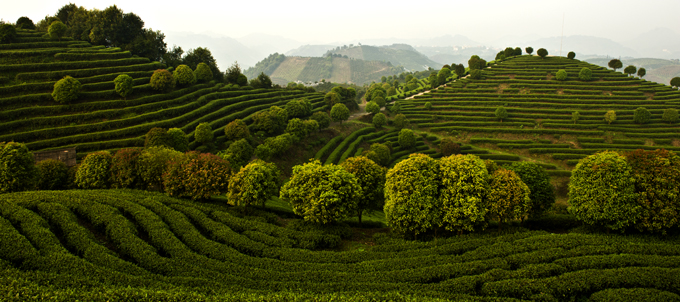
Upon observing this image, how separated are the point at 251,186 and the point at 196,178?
526 cm

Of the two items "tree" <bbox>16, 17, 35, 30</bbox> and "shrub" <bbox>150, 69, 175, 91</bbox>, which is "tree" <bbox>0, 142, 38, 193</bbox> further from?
"tree" <bbox>16, 17, 35, 30</bbox>

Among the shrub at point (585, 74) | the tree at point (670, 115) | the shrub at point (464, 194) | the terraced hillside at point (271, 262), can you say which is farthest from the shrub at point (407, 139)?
the shrub at point (585, 74)

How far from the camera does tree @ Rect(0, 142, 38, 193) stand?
25000mm

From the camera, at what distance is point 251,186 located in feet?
80.2

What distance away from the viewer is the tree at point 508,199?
20734 millimetres

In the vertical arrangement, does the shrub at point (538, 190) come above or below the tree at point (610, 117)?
below

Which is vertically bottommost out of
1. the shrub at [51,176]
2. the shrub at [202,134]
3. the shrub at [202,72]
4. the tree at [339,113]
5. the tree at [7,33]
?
the shrub at [51,176]

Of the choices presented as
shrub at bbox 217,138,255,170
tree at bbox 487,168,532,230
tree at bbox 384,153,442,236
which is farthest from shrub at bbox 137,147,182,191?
tree at bbox 487,168,532,230

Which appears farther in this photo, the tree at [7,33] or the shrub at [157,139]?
the tree at [7,33]

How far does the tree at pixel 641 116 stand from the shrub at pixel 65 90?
9672 cm

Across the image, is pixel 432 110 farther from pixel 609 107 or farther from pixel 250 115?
pixel 250 115

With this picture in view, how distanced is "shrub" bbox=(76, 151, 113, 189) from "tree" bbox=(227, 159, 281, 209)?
13.0 meters

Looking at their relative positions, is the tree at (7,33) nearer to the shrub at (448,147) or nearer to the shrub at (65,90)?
the shrub at (65,90)

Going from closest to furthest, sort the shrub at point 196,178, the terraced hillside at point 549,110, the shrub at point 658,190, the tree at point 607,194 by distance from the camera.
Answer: the shrub at point 658,190
the tree at point 607,194
the shrub at point 196,178
the terraced hillside at point 549,110
